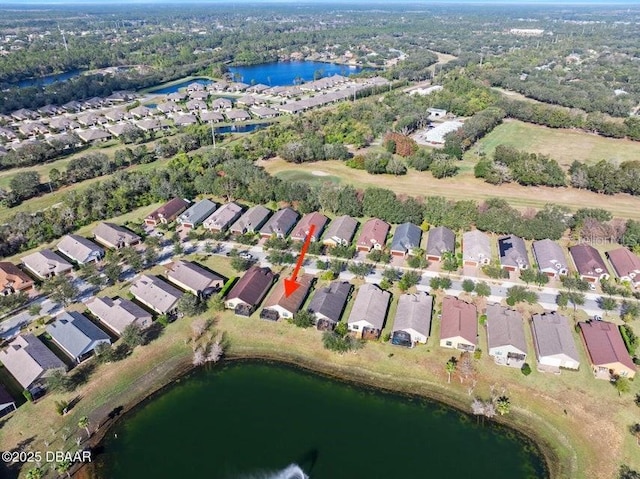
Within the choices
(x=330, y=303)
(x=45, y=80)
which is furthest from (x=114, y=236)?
(x=45, y=80)

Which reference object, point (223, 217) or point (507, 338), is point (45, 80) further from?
point (507, 338)

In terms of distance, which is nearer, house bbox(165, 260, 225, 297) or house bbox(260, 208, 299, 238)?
house bbox(165, 260, 225, 297)

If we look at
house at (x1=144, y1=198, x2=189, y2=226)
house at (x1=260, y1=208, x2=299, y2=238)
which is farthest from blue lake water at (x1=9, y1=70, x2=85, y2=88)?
house at (x1=260, y1=208, x2=299, y2=238)

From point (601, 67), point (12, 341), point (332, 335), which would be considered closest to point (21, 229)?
point (12, 341)

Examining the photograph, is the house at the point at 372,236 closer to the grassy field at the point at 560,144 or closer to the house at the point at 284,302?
the house at the point at 284,302

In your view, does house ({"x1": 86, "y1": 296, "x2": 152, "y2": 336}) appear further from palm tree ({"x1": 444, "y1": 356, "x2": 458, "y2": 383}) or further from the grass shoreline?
palm tree ({"x1": 444, "y1": 356, "x2": 458, "y2": 383})
